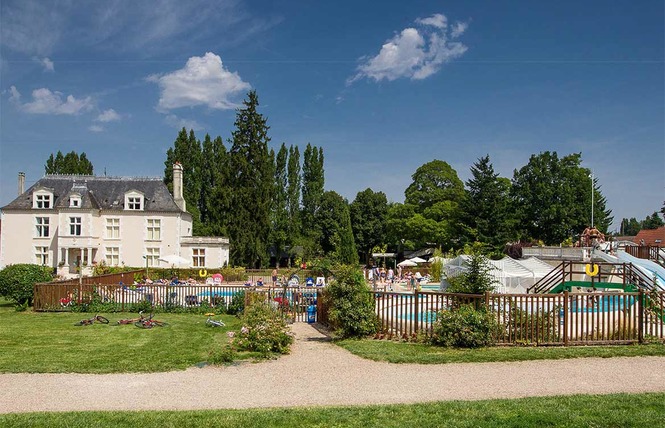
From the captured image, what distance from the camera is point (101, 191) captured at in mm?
44969

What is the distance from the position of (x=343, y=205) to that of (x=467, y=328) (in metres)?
50.9

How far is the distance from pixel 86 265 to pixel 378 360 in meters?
36.4

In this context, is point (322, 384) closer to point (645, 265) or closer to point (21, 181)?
point (645, 265)

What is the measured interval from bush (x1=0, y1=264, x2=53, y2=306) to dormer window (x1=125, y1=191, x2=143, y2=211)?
22.4 meters

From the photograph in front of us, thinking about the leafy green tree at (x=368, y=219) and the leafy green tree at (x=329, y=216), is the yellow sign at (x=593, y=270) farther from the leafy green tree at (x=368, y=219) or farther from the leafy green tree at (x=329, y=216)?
the leafy green tree at (x=368, y=219)

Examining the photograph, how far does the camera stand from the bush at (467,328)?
12.3m

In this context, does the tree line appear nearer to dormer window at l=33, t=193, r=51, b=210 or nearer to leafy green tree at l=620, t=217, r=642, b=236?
dormer window at l=33, t=193, r=51, b=210

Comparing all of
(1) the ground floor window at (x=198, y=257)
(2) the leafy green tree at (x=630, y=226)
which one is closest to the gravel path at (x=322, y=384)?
(1) the ground floor window at (x=198, y=257)

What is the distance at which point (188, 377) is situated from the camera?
32.2 feet

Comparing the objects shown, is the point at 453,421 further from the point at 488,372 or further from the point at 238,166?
the point at 238,166

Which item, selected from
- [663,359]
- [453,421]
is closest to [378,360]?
[453,421]

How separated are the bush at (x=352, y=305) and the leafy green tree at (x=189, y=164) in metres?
45.2

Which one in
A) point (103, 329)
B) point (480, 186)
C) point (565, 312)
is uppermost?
point (480, 186)

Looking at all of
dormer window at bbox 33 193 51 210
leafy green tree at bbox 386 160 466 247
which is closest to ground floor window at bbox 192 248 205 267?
dormer window at bbox 33 193 51 210
